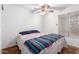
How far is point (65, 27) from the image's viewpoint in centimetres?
127

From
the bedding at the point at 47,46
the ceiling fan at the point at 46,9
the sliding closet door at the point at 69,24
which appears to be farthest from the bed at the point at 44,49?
the ceiling fan at the point at 46,9

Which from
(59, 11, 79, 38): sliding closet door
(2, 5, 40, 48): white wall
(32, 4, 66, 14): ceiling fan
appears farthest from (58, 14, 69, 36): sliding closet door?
(2, 5, 40, 48): white wall

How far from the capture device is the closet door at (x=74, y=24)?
3.97 ft

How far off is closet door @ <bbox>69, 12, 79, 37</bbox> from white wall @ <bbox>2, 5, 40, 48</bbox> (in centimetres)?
44

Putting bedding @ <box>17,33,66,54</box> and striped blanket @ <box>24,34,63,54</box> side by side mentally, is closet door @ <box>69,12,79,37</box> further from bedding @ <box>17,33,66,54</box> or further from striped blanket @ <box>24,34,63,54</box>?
striped blanket @ <box>24,34,63,54</box>

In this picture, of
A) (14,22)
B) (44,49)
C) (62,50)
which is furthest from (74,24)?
(14,22)

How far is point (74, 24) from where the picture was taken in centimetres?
122

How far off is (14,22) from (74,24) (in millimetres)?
796

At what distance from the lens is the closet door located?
1211 millimetres

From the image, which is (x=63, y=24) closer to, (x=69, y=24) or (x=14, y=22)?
(x=69, y=24)

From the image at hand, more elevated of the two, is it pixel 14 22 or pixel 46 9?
pixel 46 9

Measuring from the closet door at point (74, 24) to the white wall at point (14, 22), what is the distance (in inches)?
17.4

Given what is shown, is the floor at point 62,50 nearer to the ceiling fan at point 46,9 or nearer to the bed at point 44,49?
the bed at point 44,49
